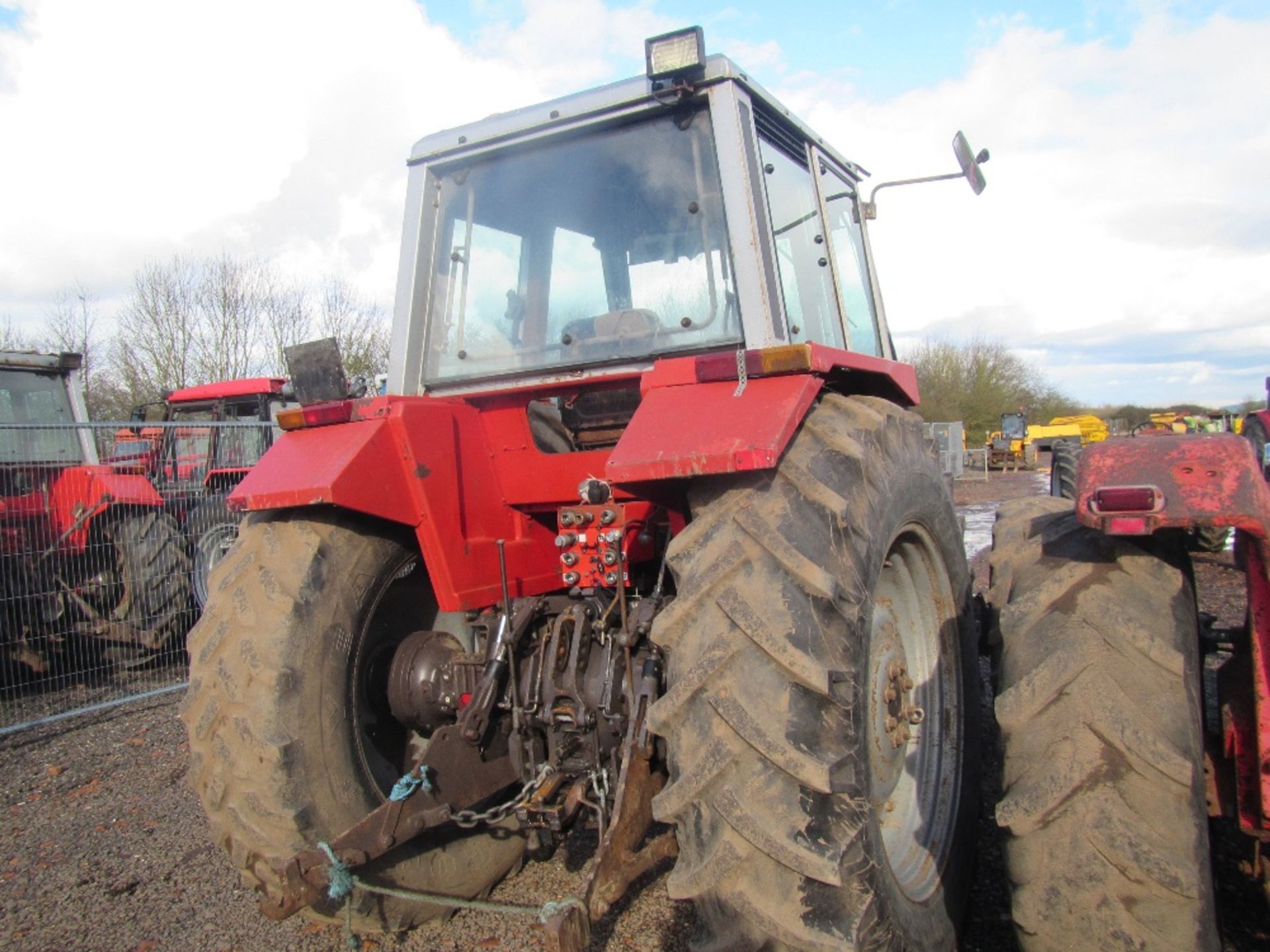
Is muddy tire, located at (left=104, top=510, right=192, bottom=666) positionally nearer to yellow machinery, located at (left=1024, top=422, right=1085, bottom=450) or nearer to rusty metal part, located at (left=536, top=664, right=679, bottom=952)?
rusty metal part, located at (left=536, top=664, right=679, bottom=952)

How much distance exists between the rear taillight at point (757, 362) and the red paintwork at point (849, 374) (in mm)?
25

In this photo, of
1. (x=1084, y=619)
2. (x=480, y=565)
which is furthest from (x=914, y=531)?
(x=480, y=565)

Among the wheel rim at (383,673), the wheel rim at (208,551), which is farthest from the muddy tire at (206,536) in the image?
the wheel rim at (383,673)

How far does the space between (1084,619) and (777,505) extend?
773mm

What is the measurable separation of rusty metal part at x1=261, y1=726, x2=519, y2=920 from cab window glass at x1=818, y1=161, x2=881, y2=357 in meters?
2.02

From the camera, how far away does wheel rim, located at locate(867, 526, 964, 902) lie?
2.66 metres

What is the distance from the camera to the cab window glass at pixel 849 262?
12.2 feet

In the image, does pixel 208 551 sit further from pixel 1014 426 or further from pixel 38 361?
pixel 1014 426

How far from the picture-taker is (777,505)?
83.8 inches

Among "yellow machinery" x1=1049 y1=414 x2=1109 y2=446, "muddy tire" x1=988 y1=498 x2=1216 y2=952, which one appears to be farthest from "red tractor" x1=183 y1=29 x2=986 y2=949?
"yellow machinery" x1=1049 y1=414 x2=1109 y2=446

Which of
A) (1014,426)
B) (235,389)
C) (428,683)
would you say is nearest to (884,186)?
(428,683)

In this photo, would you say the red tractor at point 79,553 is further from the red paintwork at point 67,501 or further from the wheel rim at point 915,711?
the wheel rim at point 915,711

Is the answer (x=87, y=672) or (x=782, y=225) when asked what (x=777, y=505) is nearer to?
(x=782, y=225)

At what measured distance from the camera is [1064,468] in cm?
1018
